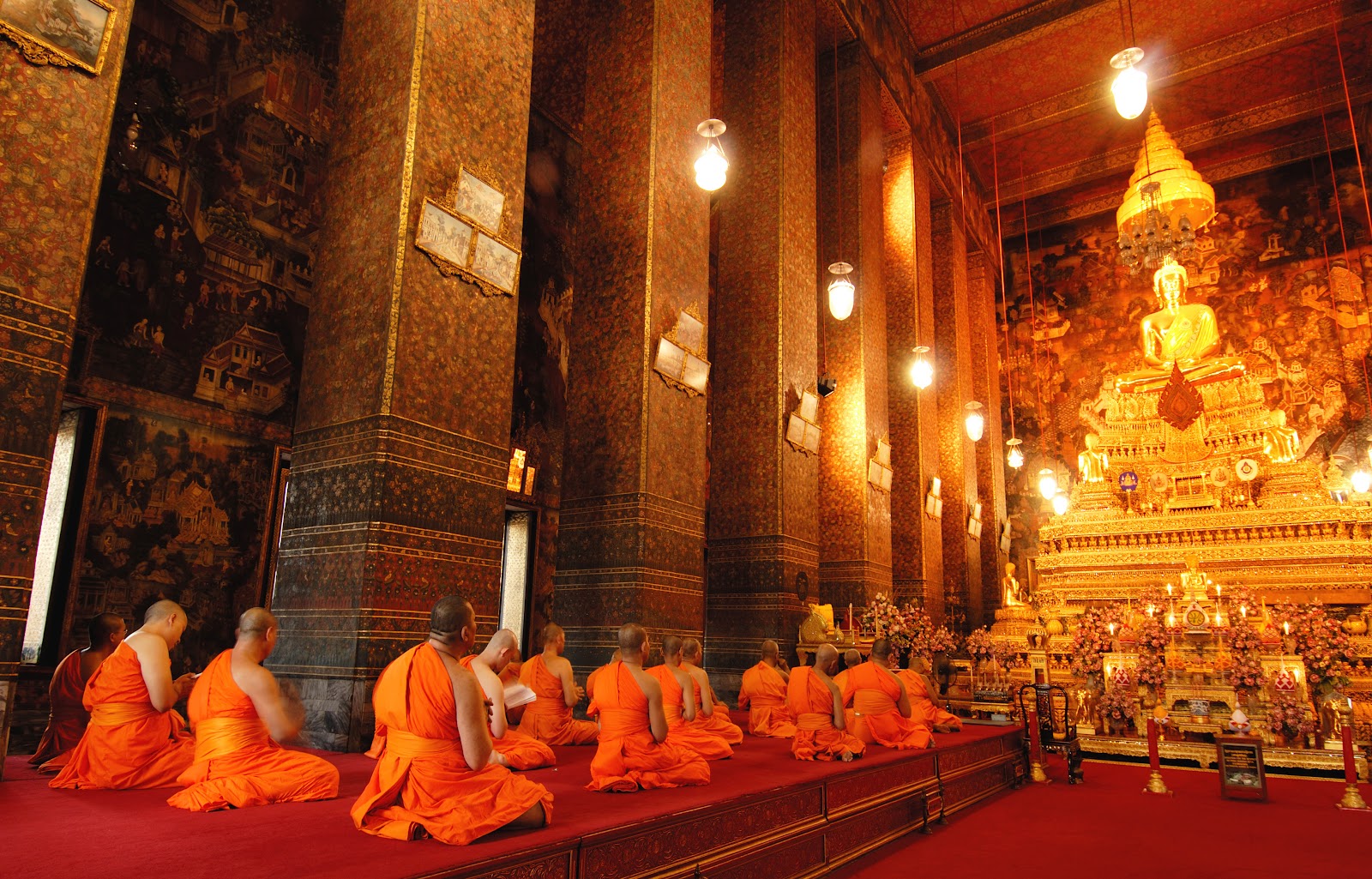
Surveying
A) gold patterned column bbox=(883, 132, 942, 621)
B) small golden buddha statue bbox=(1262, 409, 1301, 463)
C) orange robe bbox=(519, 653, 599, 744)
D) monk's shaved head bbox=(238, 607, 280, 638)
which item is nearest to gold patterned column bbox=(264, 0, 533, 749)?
orange robe bbox=(519, 653, 599, 744)

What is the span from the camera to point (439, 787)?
3203 mm

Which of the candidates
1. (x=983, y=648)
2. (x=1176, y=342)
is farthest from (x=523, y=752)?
(x=1176, y=342)

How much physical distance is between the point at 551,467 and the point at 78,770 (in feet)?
23.2

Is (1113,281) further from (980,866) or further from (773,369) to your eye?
(980,866)

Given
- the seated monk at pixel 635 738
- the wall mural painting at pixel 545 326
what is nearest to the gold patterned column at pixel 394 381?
the seated monk at pixel 635 738

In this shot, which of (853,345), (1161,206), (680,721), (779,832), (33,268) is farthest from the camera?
(1161,206)

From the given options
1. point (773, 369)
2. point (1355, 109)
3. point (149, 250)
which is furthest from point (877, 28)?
point (149, 250)

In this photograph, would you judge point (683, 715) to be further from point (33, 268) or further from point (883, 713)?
point (33, 268)

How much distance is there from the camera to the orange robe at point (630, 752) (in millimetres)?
4414

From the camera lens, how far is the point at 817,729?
5910 millimetres

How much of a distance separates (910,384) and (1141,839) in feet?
32.3

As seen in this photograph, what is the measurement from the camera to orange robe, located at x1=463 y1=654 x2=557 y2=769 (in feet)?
16.1

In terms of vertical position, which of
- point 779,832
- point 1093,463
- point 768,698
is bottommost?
point 779,832

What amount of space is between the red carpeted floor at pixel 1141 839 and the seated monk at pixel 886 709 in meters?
0.66
